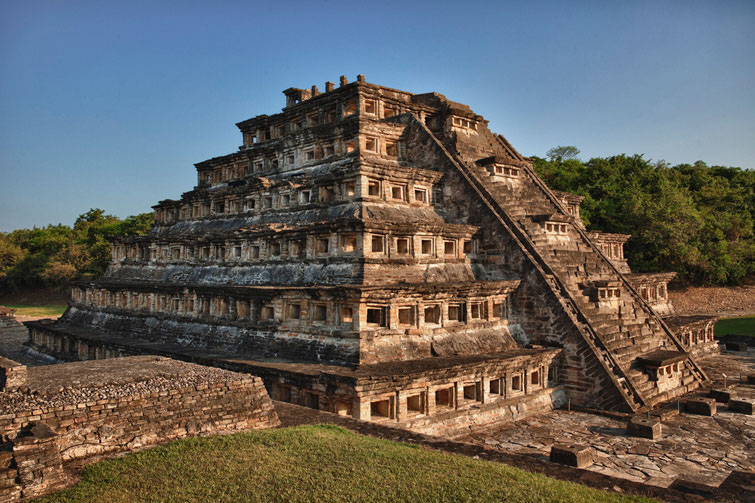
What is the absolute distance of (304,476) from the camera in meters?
8.07

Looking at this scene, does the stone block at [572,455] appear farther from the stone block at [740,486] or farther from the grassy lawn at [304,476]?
the grassy lawn at [304,476]

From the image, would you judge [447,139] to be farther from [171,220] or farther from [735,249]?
[735,249]

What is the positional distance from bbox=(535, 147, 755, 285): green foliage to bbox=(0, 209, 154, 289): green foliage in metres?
→ 42.9

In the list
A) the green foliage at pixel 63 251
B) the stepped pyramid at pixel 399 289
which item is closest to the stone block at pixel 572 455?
the stepped pyramid at pixel 399 289

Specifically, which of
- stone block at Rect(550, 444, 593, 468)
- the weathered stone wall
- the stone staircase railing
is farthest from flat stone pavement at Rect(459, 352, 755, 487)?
the weathered stone wall

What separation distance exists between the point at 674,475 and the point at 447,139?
15857 millimetres

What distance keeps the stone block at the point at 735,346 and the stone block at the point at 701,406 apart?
13.7 meters

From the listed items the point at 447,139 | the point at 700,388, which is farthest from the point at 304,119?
the point at 700,388

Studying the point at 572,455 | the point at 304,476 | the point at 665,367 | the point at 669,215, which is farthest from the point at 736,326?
the point at 304,476

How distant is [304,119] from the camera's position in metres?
27.0

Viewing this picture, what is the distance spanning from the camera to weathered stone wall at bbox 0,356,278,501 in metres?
7.73

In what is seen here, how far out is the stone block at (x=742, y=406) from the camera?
661 inches

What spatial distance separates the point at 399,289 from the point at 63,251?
185 ft

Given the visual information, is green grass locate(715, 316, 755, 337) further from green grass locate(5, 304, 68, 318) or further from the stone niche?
green grass locate(5, 304, 68, 318)
